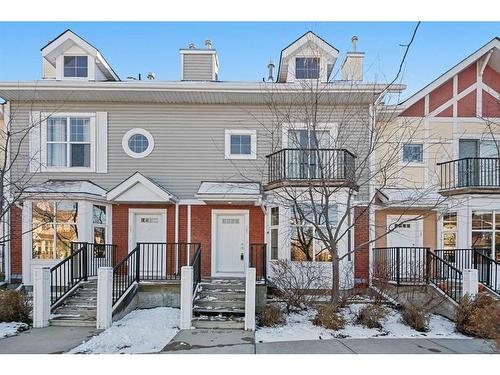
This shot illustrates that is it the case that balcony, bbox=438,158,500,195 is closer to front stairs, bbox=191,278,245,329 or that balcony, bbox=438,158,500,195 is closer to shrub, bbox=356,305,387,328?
shrub, bbox=356,305,387,328

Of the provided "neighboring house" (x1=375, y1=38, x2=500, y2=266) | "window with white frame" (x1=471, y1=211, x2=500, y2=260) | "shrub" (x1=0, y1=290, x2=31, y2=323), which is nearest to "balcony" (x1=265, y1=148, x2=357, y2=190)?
"neighboring house" (x1=375, y1=38, x2=500, y2=266)

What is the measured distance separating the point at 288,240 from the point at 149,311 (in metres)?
4.58

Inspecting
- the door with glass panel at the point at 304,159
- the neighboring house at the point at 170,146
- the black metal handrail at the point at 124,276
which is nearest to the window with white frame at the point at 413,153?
the neighboring house at the point at 170,146

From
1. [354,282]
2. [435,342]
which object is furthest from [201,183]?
[435,342]

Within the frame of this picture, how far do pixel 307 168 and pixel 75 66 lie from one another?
8841mm

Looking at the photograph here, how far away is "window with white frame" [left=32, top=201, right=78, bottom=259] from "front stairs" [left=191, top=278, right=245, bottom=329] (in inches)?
185

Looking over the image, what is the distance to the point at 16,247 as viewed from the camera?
11.8 m

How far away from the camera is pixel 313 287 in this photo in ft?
32.7

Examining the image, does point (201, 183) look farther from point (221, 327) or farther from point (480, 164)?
point (480, 164)

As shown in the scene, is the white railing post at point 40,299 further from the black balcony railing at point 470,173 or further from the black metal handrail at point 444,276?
the black balcony railing at point 470,173

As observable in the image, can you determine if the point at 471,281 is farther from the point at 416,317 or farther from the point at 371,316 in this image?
the point at 371,316

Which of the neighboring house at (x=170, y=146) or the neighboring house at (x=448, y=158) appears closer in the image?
the neighboring house at (x=170, y=146)

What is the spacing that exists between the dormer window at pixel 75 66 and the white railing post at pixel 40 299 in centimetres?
708

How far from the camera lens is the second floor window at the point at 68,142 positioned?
1196 cm
